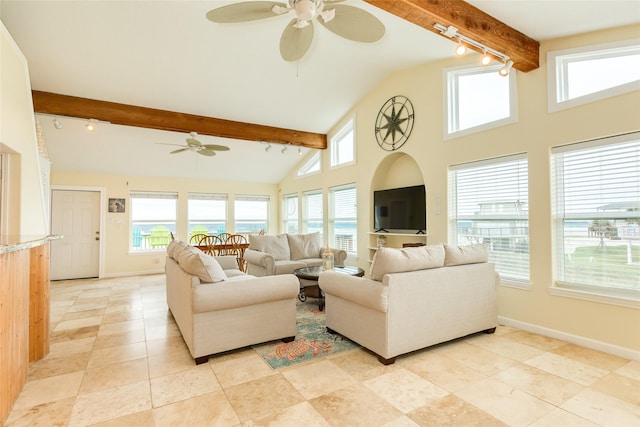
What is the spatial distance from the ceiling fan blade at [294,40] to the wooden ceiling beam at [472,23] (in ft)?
1.58

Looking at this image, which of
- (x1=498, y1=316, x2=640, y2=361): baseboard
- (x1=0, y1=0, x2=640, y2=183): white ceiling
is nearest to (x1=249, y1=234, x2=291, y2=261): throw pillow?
(x1=0, y1=0, x2=640, y2=183): white ceiling

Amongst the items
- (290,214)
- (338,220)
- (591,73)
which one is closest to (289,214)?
(290,214)

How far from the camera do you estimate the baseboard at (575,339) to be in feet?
9.08

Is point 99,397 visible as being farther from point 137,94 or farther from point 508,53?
point 508,53

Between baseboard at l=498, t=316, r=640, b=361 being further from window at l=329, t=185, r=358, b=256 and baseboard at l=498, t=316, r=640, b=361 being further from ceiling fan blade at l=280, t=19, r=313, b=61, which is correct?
ceiling fan blade at l=280, t=19, r=313, b=61

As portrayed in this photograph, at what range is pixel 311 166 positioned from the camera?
25.7ft

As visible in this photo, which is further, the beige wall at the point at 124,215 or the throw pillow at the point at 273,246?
the beige wall at the point at 124,215

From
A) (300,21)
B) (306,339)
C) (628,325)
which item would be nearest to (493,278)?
(628,325)

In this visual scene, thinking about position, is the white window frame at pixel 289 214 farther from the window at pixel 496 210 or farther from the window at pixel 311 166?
the window at pixel 496 210

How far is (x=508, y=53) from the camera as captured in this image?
3129mm

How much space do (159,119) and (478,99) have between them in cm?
473

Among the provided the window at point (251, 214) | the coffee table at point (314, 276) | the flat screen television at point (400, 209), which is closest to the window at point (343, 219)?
the flat screen television at point (400, 209)

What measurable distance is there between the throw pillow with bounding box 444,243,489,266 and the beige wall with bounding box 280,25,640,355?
682mm

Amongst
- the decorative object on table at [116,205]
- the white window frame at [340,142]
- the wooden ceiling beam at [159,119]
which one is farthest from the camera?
the decorative object on table at [116,205]
